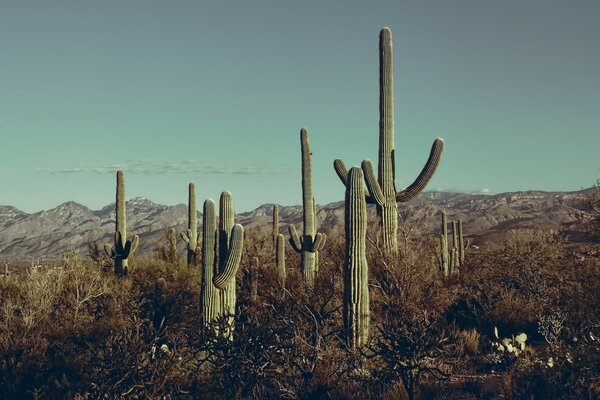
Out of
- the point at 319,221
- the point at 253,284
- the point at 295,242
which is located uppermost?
the point at 319,221

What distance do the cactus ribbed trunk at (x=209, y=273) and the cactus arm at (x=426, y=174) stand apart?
5.68 meters

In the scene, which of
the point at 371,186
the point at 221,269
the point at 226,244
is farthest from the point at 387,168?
the point at 221,269

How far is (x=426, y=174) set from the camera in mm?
15328

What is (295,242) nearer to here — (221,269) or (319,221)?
(221,269)

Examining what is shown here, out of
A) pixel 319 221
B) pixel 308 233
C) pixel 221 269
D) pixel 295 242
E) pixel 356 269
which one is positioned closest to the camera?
pixel 221 269

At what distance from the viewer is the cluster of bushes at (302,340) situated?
7707 mm

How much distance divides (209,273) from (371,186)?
207 inches

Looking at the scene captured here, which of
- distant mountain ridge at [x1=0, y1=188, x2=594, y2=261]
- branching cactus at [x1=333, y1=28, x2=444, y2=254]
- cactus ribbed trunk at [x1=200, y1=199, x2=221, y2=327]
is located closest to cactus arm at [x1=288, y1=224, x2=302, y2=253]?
branching cactus at [x1=333, y1=28, x2=444, y2=254]

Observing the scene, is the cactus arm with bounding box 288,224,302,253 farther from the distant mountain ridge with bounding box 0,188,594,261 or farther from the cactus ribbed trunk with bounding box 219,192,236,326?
the cactus ribbed trunk with bounding box 219,192,236,326

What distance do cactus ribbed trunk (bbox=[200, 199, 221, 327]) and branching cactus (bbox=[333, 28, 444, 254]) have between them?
459 centimetres

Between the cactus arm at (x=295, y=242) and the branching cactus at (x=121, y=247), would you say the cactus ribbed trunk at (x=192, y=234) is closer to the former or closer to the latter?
the branching cactus at (x=121, y=247)

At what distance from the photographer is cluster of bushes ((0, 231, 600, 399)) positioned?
7.71 meters

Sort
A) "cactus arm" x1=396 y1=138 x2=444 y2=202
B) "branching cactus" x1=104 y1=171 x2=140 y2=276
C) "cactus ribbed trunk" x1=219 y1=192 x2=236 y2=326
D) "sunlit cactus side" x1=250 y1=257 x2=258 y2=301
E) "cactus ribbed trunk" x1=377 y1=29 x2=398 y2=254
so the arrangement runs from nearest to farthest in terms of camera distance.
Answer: "cactus ribbed trunk" x1=219 y1=192 x2=236 y2=326
"sunlit cactus side" x1=250 y1=257 x2=258 y2=301
"cactus ribbed trunk" x1=377 y1=29 x2=398 y2=254
"cactus arm" x1=396 y1=138 x2=444 y2=202
"branching cactus" x1=104 y1=171 x2=140 y2=276

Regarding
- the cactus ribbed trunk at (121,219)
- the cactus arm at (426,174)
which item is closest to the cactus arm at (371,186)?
the cactus arm at (426,174)
